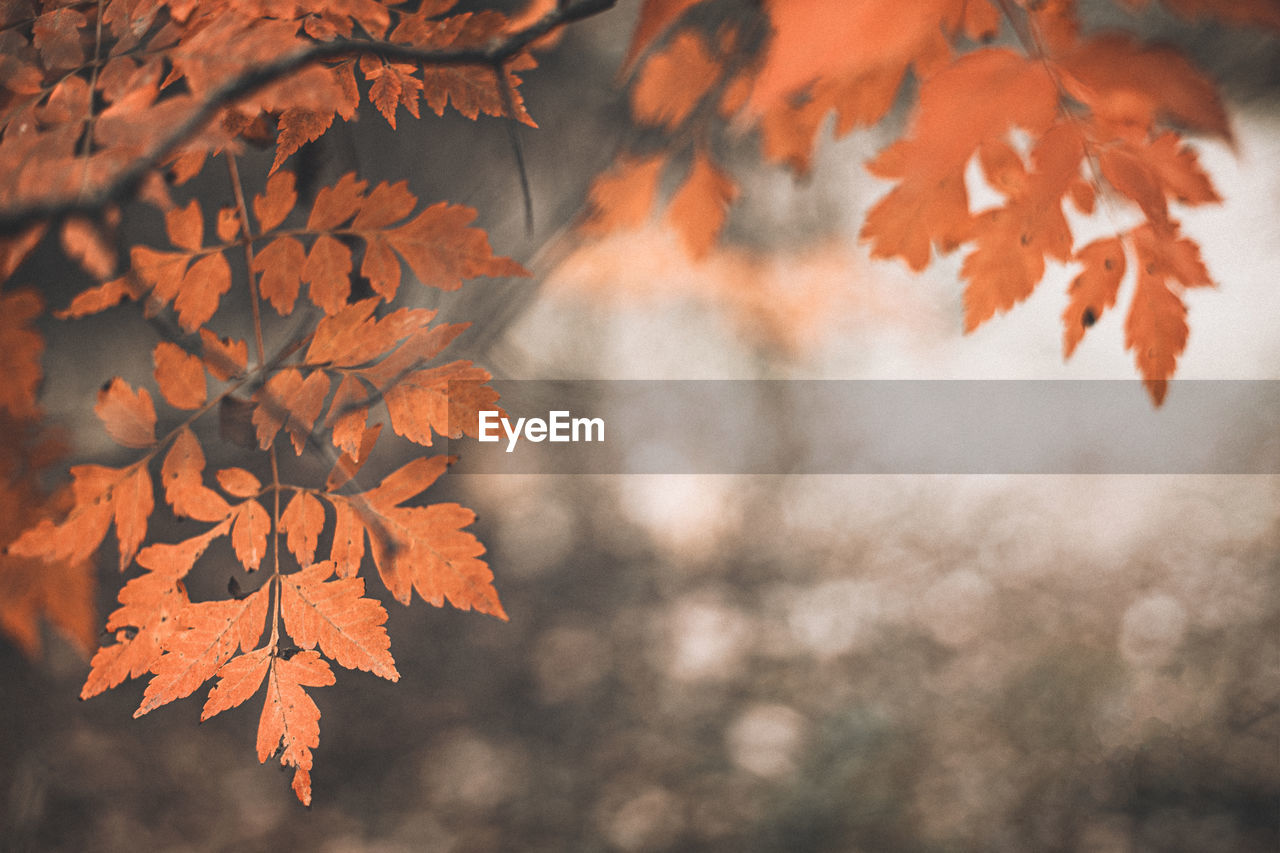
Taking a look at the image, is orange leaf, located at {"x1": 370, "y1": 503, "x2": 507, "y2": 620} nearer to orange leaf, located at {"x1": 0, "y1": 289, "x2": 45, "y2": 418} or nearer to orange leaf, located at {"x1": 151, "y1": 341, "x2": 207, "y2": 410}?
orange leaf, located at {"x1": 151, "y1": 341, "x2": 207, "y2": 410}

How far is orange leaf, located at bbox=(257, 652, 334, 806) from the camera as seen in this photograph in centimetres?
61

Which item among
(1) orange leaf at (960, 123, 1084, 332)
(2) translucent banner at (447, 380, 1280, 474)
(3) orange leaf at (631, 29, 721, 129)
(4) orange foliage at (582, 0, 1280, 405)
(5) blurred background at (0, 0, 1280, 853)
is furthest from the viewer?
(2) translucent banner at (447, 380, 1280, 474)

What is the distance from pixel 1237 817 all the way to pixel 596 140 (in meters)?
2.52

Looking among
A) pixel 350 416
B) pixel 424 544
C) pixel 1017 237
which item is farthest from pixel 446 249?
pixel 1017 237

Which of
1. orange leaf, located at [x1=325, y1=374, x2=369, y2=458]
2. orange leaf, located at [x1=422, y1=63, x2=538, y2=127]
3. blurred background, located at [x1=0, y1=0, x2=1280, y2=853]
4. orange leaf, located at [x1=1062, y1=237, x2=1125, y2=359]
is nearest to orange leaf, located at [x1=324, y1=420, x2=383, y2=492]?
orange leaf, located at [x1=325, y1=374, x2=369, y2=458]

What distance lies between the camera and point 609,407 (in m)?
2.18

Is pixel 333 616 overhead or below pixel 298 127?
below

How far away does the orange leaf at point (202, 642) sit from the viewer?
23.9 inches

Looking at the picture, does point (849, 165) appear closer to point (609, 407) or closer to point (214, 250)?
point (609, 407)

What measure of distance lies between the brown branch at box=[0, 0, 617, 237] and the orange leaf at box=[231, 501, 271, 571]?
12.4 inches

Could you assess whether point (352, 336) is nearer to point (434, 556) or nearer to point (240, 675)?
point (434, 556)

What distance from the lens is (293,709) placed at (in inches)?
24.6

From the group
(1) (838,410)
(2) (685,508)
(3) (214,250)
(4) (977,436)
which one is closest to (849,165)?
(1) (838,410)

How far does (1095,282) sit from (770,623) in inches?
65.7
